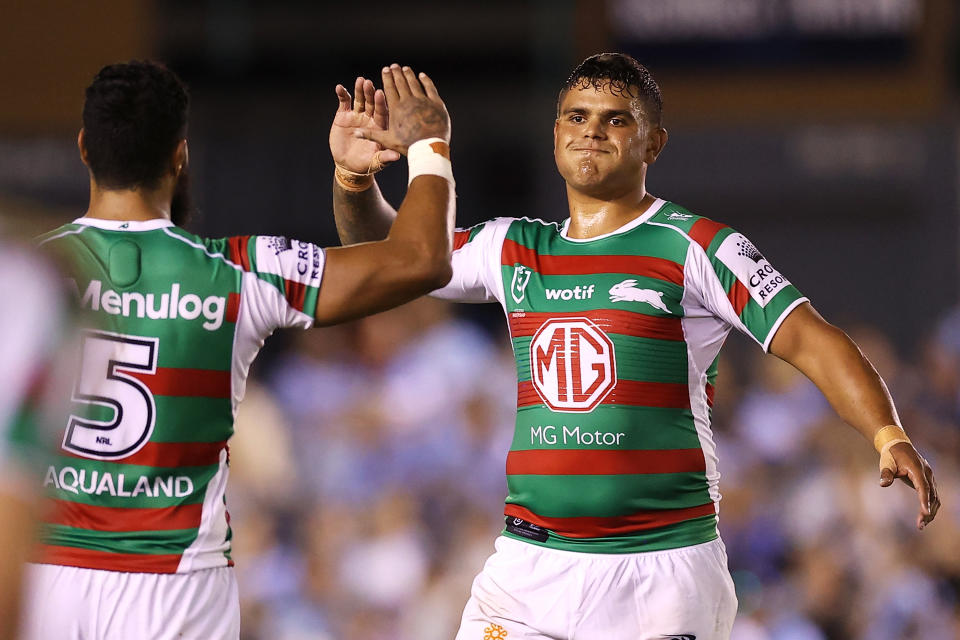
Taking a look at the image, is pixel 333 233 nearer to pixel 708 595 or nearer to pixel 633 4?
pixel 633 4

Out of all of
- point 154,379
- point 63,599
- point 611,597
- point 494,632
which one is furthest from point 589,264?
point 63,599

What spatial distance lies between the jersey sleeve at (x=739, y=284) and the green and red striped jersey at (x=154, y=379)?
1.08m

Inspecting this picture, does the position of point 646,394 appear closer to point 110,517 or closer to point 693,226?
point 693,226

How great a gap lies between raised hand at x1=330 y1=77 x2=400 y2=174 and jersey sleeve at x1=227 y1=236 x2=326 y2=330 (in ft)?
2.37

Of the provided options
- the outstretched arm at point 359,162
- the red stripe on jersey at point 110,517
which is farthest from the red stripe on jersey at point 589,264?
the red stripe on jersey at point 110,517

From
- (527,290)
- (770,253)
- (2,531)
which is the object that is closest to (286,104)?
(770,253)

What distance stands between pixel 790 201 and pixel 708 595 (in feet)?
29.3

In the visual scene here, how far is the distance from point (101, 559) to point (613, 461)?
54.2 inches

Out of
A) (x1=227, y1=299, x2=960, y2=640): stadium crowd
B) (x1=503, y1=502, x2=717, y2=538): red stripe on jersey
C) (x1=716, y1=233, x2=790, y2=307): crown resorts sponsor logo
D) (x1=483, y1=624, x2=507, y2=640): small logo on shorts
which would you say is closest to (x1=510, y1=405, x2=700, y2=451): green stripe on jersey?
(x1=503, y1=502, x2=717, y2=538): red stripe on jersey

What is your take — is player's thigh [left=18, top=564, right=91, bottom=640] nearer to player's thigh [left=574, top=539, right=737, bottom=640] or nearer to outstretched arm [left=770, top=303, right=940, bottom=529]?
player's thigh [left=574, top=539, right=737, bottom=640]

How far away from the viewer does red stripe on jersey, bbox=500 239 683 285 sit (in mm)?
3664

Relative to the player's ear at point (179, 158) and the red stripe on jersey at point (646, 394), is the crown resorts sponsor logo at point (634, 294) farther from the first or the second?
the player's ear at point (179, 158)

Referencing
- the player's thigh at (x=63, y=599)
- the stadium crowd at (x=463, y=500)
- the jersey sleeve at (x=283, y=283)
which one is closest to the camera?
the player's thigh at (x=63, y=599)

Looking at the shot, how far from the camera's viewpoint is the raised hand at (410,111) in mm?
3543
